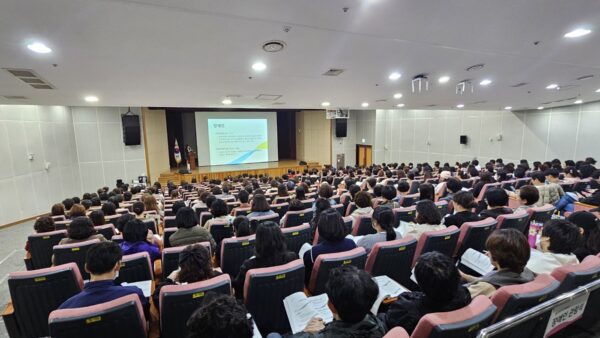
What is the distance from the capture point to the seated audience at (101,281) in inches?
72.1

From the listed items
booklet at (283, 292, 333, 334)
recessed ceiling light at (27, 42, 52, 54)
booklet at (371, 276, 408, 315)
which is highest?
recessed ceiling light at (27, 42, 52, 54)

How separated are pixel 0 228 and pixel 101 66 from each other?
24.9ft

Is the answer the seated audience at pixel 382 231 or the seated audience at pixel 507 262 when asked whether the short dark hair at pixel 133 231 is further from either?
the seated audience at pixel 507 262

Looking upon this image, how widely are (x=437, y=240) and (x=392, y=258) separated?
1.99ft

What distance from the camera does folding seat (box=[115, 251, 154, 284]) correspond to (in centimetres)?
252

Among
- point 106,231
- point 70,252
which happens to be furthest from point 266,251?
point 106,231

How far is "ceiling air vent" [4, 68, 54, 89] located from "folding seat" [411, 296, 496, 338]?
6318 mm

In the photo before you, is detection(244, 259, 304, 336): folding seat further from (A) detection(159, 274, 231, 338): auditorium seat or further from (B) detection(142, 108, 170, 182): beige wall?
(B) detection(142, 108, 170, 182): beige wall

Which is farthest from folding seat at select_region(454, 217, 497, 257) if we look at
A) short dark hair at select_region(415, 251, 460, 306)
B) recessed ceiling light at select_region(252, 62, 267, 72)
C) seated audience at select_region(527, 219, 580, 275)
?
recessed ceiling light at select_region(252, 62, 267, 72)

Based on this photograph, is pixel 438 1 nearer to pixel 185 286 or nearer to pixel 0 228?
pixel 185 286

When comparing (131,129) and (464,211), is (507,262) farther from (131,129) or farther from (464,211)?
(131,129)

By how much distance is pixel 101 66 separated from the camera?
436 centimetres

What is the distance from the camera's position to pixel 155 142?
14.4m

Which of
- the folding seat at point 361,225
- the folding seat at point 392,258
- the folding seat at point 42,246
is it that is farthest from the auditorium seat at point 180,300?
the folding seat at point 42,246
